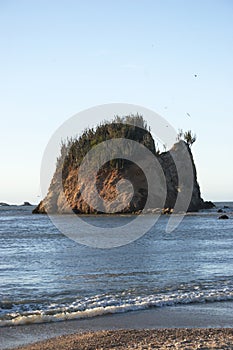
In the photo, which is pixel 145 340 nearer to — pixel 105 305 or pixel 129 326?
pixel 129 326

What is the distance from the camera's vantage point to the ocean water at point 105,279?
13.1 meters

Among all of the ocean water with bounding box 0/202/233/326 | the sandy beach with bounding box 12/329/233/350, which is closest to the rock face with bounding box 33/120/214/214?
the ocean water with bounding box 0/202/233/326

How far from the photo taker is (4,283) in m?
16.5

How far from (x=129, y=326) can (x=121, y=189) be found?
5865 cm

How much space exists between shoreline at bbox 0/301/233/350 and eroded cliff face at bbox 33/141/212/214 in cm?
5499

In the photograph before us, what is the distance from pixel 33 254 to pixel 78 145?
51.7m

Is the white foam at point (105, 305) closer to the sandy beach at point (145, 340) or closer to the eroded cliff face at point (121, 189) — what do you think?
the sandy beach at point (145, 340)

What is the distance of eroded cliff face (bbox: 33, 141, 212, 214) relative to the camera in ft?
228

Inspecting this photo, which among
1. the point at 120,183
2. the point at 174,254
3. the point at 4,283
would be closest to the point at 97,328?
the point at 4,283

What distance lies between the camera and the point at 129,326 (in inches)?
440

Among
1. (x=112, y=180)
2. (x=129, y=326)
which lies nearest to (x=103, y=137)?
(x=112, y=180)

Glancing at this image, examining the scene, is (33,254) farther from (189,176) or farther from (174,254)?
(189,176)

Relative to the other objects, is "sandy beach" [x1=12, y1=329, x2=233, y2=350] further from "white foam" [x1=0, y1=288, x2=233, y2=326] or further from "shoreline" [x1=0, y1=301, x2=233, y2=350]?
"white foam" [x1=0, y1=288, x2=233, y2=326]

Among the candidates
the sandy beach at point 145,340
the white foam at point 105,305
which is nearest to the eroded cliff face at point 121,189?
the white foam at point 105,305
